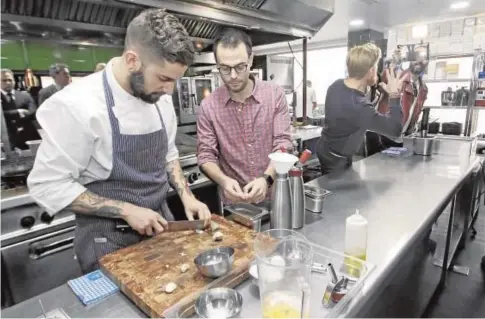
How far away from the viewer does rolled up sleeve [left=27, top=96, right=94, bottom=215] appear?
104 cm

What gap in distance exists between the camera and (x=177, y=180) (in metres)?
1.45

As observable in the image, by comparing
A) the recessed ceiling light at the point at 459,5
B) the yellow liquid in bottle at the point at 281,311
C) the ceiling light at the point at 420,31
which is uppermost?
the recessed ceiling light at the point at 459,5

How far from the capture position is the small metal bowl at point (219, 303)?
2.53 feet

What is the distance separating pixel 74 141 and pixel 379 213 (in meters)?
1.35

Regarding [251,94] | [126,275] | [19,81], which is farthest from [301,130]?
[126,275]

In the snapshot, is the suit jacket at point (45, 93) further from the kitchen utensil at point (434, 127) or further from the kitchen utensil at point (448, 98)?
the kitchen utensil at point (448, 98)

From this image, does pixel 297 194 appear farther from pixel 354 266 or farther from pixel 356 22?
pixel 356 22

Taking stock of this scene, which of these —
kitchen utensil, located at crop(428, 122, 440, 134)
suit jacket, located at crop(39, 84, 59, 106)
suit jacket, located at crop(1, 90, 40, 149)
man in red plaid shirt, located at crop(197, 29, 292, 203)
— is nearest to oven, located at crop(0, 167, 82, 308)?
suit jacket, located at crop(1, 90, 40, 149)

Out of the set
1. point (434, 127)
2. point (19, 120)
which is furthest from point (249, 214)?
point (434, 127)

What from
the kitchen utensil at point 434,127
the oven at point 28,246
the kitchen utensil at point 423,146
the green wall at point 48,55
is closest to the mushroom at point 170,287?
the oven at point 28,246

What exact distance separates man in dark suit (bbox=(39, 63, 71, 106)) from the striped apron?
136 centimetres

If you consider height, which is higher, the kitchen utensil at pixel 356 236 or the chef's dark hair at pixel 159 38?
the chef's dark hair at pixel 159 38

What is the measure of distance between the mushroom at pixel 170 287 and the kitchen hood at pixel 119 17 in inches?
66.1

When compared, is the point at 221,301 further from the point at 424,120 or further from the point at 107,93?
the point at 424,120
